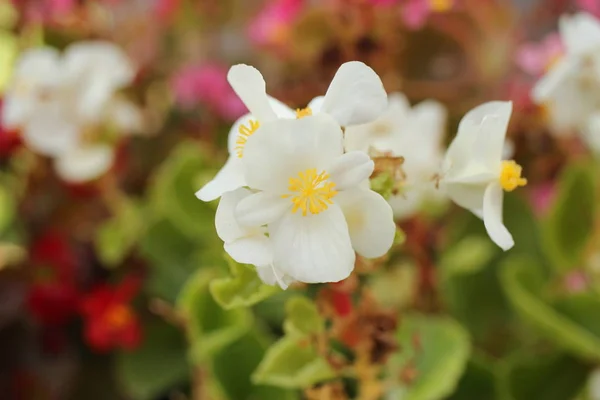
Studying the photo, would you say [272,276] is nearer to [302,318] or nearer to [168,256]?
[302,318]

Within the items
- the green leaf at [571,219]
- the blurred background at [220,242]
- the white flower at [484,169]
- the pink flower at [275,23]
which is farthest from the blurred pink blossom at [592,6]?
the white flower at [484,169]

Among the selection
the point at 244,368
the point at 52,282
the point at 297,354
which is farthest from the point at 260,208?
the point at 52,282

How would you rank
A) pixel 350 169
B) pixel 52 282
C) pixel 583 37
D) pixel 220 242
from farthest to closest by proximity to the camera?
pixel 52 282 < pixel 220 242 < pixel 583 37 < pixel 350 169

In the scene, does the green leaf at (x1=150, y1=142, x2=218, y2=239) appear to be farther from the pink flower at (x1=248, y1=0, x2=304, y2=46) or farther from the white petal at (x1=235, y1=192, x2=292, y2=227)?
the white petal at (x1=235, y1=192, x2=292, y2=227)

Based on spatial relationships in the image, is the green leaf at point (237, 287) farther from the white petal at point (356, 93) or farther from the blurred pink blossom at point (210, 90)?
the blurred pink blossom at point (210, 90)

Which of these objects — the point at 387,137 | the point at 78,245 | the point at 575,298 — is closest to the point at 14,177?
the point at 78,245

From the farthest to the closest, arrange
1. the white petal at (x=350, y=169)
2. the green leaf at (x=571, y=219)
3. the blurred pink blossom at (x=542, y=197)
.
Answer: the blurred pink blossom at (x=542, y=197) < the green leaf at (x=571, y=219) < the white petal at (x=350, y=169)

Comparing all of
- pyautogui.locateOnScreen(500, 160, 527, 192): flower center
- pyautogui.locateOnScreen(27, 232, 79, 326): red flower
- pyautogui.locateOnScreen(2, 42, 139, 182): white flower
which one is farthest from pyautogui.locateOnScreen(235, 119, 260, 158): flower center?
pyautogui.locateOnScreen(27, 232, 79, 326): red flower
